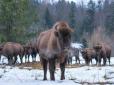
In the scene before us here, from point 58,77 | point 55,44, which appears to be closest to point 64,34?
point 55,44

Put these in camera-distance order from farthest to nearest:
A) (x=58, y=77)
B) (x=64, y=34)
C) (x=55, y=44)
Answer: (x=58, y=77), (x=55, y=44), (x=64, y=34)

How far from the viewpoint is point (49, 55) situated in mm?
13711

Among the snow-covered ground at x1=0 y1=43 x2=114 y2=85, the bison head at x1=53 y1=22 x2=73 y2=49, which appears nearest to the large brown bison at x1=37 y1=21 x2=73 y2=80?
the bison head at x1=53 y1=22 x2=73 y2=49

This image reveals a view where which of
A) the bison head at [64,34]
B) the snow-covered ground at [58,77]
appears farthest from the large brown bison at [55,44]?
the snow-covered ground at [58,77]

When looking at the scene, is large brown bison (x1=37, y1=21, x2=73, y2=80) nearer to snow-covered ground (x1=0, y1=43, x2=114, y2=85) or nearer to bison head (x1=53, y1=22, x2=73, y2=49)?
bison head (x1=53, y1=22, x2=73, y2=49)

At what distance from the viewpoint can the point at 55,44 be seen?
44.2 ft

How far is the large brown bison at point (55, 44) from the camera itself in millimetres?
12773

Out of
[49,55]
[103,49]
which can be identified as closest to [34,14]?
[103,49]

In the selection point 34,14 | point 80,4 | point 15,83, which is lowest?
point 15,83

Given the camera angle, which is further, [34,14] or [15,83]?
[34,14]

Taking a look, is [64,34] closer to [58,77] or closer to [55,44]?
[55,44]

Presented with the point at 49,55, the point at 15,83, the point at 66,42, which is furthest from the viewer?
the point at 49,55

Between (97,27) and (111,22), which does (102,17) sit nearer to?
(97,27)

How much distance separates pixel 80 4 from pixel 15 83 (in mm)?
167628
